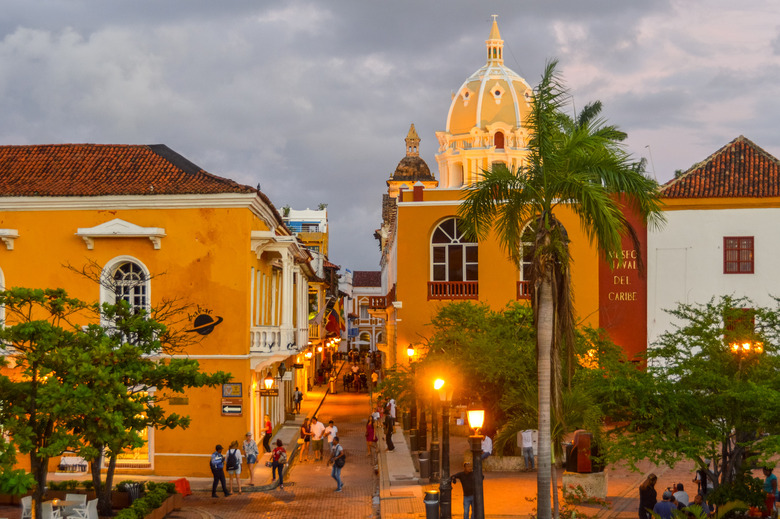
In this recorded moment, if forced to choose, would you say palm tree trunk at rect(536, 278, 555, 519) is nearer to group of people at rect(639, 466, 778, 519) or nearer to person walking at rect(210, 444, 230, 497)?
group of people at rect(639, 466, 778, 519)

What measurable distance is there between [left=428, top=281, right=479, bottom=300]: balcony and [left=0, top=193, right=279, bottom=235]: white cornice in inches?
408

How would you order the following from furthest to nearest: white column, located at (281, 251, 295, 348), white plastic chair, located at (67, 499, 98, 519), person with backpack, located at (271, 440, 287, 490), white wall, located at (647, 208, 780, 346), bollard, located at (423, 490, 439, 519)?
white wall, located at (647, 208, 780, 346) → white column, located at (281, 251, 295, 348) → person with backpack, located at (271, 440, 287, 490) → bollard, located at (423, 490, 439, 519) → white plastic chair, located at (67, 499, 98, 519)

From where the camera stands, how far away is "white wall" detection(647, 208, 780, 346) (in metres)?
31.4

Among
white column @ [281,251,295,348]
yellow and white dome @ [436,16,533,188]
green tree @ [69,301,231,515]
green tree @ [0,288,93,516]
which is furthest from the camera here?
yellow and white dome @ [436,16,533,188]

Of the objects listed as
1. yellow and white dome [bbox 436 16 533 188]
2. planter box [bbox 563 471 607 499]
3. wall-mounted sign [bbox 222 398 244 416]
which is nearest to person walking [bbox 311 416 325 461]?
wall-mounted sign [bbox 222 398 244 416]

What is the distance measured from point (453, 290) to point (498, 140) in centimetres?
2006

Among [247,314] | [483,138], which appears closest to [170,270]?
[247,314]

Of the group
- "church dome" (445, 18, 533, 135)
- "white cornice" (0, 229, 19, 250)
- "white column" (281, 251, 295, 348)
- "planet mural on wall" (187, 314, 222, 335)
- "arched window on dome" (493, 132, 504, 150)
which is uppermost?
"church dome" (445, 18, 533, 135)

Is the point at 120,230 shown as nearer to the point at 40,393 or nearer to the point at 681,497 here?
the point at 40,393

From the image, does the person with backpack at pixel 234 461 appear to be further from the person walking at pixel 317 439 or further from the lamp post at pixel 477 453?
the lamp post at pixel 477 453

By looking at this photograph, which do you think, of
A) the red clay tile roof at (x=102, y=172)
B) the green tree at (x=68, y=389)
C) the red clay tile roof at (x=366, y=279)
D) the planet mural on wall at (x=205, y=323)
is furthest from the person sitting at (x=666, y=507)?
the red clay tile roof at (x=366, y=279)

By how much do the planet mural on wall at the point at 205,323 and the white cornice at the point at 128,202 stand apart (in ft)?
9.53

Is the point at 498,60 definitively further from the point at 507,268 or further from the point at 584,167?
the point at 584,167

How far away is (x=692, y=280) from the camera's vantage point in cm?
3189
